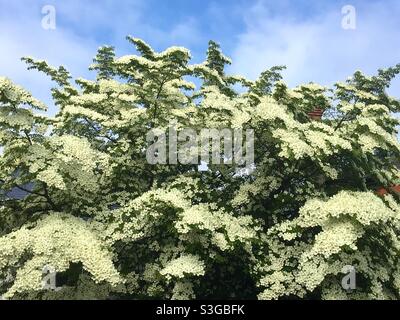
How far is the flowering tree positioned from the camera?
1474 centimetres

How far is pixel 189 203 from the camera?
16312mm

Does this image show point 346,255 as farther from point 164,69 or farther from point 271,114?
point 164,69

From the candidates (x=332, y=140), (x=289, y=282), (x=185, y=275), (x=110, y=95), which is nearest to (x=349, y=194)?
(x=332, y=140)

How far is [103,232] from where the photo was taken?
16.1 m

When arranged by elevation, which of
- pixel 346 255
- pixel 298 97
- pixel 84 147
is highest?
pixel 298 97

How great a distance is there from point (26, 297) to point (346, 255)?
34.7 feet

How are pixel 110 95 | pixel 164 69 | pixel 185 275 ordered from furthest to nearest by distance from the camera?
pixel 110 95 < pixel 164 69 < pixel 185 275

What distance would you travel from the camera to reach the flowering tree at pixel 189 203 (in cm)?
1474

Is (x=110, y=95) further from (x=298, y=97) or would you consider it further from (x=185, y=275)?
(x=185, y=275)

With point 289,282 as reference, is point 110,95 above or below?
above

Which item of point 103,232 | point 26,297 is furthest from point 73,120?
point 26,297

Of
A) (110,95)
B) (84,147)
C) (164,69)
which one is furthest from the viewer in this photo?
(110,95)

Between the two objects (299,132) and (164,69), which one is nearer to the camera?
(299,132)

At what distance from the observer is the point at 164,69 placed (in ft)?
60.2
